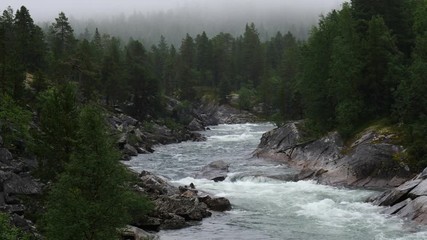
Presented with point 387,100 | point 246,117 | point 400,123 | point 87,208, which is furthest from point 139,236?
point 246,117

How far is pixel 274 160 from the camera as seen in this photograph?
6022 cm

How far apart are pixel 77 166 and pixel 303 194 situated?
991 inches

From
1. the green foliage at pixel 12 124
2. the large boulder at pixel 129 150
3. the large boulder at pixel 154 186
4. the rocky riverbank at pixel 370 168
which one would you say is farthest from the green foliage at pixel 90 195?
the large boulder at pixel 129 150

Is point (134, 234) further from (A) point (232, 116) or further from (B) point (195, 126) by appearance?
(A) point (232, 116)

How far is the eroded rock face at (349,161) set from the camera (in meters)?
43.5

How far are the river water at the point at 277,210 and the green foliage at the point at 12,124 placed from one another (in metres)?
15.3

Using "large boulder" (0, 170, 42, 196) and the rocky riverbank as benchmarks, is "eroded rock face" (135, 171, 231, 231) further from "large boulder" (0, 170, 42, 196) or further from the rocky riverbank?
the rocky riverbank

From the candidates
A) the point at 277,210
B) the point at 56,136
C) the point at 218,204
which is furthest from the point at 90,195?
the point at 277,210

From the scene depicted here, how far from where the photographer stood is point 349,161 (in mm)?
46438

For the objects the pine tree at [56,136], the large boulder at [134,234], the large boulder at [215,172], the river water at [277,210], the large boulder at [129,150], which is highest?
the pine tree at [56,136]

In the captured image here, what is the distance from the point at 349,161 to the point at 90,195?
30.6 metres

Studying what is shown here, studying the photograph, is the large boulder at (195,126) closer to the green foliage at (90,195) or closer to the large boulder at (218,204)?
the large boulder at (218,204)

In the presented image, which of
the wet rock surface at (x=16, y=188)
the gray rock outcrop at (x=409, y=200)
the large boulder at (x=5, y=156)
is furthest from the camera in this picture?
the large boulder at (x=5, y=156)

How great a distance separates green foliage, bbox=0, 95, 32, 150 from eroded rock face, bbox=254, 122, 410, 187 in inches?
1019
